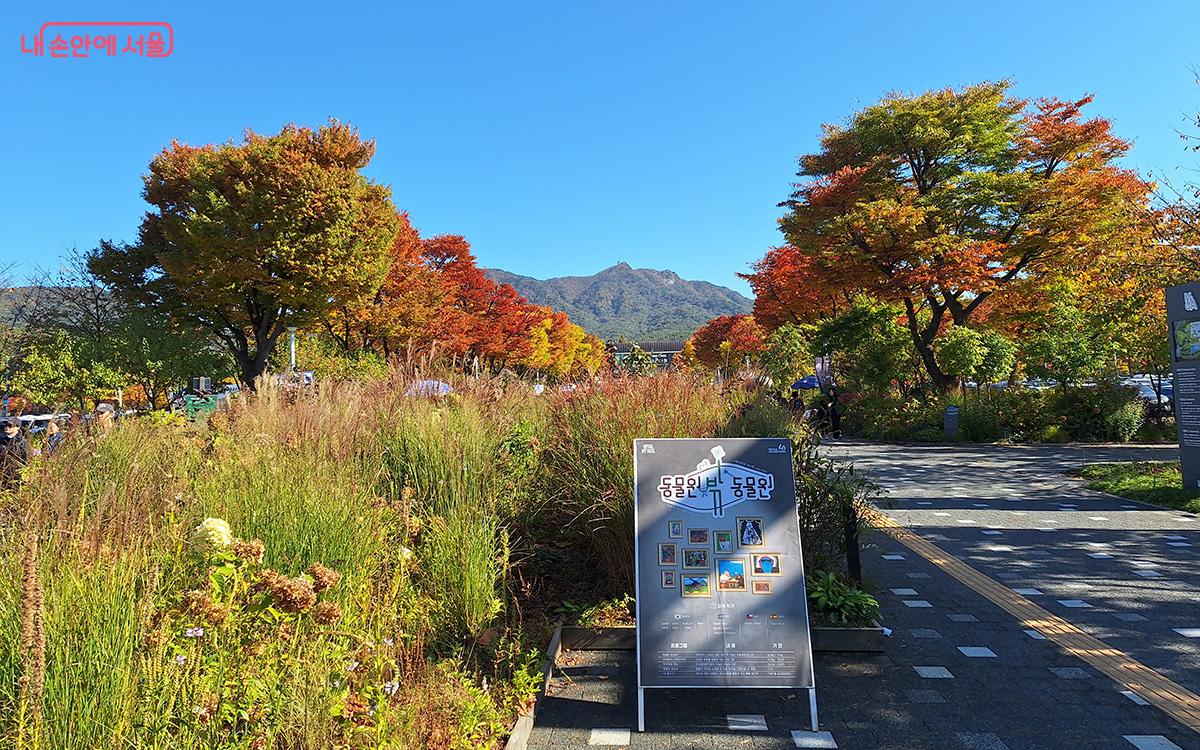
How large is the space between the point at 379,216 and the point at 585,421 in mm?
16585

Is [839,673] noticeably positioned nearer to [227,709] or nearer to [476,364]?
[227,709]

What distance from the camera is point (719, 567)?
2.52m

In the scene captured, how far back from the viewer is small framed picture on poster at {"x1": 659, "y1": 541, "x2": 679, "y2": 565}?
2541 mm

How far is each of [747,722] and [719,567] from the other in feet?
1.93

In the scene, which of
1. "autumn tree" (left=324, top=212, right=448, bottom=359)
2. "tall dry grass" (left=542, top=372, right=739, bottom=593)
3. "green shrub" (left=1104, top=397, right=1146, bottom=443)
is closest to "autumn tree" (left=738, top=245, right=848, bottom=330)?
"green shrub" (left=1104, top=397, right=1146, bottom=443)

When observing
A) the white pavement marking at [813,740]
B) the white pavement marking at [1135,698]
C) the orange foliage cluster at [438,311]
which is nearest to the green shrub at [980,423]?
the orange foliage cluster at [438,311]

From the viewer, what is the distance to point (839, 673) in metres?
2.80

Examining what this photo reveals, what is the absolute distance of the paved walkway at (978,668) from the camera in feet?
7.56

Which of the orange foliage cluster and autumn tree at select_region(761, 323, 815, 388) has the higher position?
the orange foliage cluster

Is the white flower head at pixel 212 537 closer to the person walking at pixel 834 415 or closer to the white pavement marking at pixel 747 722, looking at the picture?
the white pavement marking at pixel 747 722

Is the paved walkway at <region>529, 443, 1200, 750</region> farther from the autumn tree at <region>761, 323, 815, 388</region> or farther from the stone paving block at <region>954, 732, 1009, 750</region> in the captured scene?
the autumn tree at <region>761, 323, 815, 388</region>

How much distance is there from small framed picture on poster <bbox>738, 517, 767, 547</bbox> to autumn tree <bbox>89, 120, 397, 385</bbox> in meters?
16.3

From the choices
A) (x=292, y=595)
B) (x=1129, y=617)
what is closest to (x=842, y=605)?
(x=1129, y=617)

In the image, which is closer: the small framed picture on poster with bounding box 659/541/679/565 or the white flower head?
the white flower head
